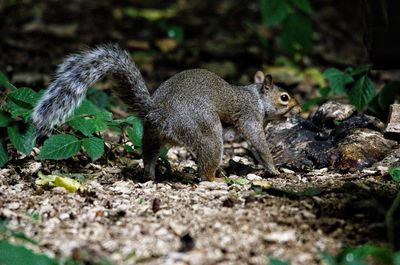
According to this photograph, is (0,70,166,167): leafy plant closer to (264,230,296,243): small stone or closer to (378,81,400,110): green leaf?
(264,230,296,243): small stone

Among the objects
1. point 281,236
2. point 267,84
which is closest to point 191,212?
point 281,236

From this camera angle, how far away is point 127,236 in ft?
10.3

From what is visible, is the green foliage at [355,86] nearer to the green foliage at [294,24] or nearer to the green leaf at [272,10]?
the green foliage at [294,24]

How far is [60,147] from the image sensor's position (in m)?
4.21

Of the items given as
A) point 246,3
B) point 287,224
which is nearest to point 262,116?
point 287,224

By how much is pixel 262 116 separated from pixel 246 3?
646cm

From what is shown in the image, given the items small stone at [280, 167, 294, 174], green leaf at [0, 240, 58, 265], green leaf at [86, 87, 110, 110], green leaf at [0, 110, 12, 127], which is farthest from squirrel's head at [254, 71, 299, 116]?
green leaf at [0, 240, 58, 265]

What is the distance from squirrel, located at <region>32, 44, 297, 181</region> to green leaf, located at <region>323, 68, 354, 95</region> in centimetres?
113

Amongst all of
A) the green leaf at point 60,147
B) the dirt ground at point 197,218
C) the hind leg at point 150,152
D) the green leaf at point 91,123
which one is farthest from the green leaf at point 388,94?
the green leaf at point 60,147

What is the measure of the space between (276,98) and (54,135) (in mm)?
1879

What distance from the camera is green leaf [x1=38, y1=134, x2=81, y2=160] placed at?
4.13m

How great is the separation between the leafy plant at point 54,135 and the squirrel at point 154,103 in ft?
0.37

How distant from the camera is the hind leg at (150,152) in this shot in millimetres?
4434

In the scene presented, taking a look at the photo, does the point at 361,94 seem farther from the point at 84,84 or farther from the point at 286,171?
the point at 84,84
